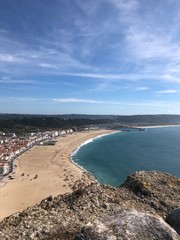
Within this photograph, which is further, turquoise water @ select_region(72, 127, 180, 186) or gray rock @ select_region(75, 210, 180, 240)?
turquoise water @ select_region(72, 127, 180, 186)

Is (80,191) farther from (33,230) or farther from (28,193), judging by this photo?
(28,193)

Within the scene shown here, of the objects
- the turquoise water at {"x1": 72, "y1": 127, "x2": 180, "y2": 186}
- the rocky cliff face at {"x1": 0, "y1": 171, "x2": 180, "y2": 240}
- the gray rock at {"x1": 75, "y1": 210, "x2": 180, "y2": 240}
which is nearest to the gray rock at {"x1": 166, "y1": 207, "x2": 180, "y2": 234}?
the rocky cliff face at {"x1": 0, "y1": 171, "x2": 180, "y2": 240}

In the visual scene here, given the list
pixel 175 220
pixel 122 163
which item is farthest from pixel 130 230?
pixel 122 163

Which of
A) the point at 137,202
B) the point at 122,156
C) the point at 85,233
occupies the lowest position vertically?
the point at 122,156

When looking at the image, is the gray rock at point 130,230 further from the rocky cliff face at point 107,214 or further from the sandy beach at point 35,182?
the sandy beach at point 35,182

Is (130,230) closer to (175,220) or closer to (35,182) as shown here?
(175,220)

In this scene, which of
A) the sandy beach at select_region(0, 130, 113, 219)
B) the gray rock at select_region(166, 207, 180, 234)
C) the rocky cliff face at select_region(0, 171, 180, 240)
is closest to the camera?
the rocky cliff face at select_region(0, 171, 180, 240)

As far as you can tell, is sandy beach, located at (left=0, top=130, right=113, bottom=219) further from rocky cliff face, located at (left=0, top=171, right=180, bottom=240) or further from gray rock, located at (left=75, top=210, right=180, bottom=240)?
gray rock, located at (left=75, top=210, right=180, bottom=240)

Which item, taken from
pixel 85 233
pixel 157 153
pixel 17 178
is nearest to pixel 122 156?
pixel 157 153
